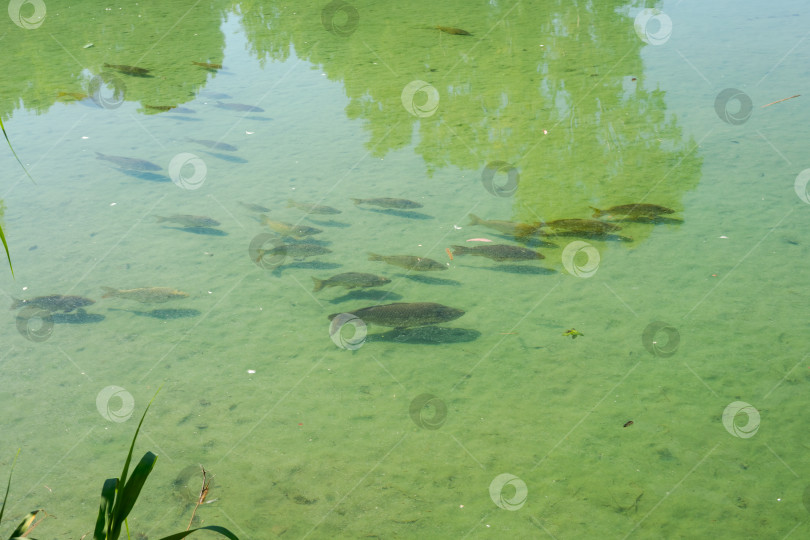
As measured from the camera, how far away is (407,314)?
3.99 metres

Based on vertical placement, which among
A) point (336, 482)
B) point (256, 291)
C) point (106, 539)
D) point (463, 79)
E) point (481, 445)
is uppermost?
point (463, 79)

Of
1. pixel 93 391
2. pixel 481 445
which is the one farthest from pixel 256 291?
pixel 481 445

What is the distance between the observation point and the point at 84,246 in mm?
5254

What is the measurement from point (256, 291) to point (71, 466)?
167cm

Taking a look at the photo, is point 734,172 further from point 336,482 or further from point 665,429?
point 336,482

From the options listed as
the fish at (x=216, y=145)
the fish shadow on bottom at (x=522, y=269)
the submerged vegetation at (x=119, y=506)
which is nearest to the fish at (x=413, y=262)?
the fish shadow on bottom at (x=522, y=269)

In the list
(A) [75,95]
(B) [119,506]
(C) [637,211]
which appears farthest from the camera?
(A) [75,95]

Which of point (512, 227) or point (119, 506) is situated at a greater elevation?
point (512, 227)

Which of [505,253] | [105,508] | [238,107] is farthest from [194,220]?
[105,508]

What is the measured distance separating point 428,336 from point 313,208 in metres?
1.91

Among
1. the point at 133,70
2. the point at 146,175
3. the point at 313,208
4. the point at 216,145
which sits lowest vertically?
the point at 313,208

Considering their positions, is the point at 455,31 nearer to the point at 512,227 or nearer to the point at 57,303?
the point at 512,227

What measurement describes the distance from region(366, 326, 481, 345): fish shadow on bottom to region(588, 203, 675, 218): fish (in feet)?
5.87

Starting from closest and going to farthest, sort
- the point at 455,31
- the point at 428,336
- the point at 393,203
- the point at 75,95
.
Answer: the point at 428,336
the point at 393,203
the point at 75,95
the point at 455,31
